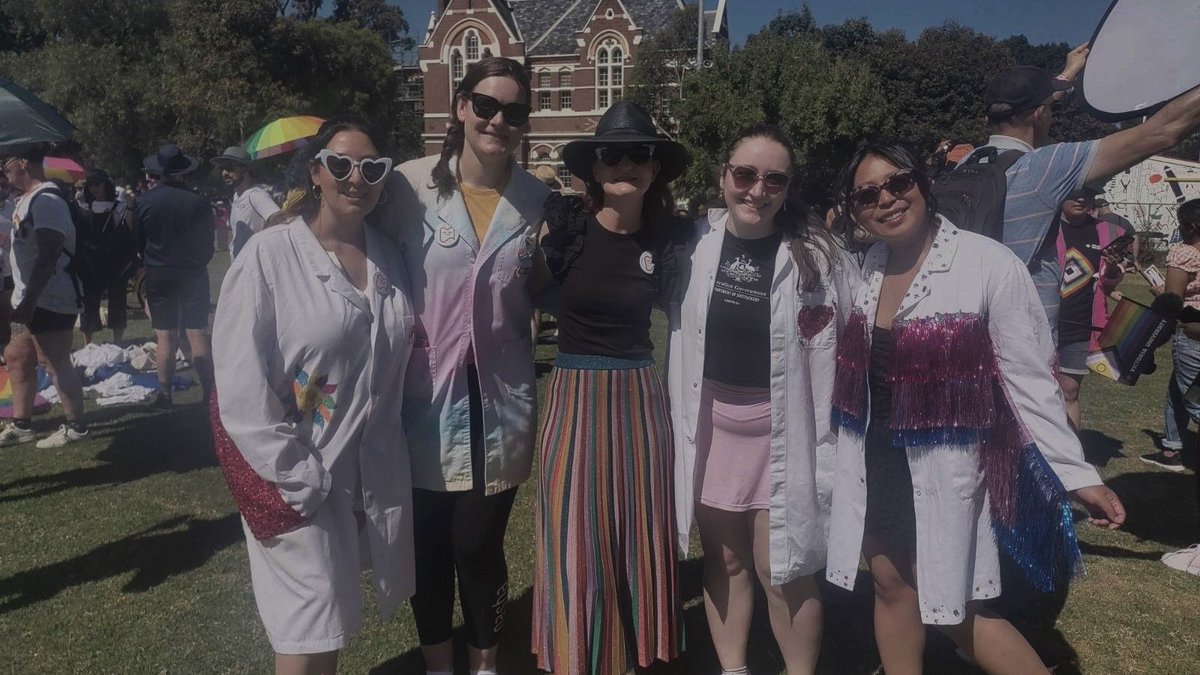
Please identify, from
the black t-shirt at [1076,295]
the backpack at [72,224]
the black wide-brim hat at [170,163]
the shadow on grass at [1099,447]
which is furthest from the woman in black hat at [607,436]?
the black wide-brim hat at [170,163]

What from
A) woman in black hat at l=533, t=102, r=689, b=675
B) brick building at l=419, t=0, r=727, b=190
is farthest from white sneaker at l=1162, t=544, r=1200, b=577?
brick building at l=419, t=0, r=727, b=190

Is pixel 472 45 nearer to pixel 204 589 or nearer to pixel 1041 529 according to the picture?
pixel 204 589

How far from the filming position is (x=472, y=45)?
1772 inches

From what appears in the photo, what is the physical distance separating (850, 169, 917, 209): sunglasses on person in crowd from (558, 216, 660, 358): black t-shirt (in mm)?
767

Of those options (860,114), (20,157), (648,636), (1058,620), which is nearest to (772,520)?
(648,636)

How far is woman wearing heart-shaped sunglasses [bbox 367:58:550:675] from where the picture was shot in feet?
8.83

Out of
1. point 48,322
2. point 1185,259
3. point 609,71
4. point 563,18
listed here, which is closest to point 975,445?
point 1185,259

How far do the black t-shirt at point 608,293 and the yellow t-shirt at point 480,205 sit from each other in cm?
35

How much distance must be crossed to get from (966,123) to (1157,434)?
44.4m

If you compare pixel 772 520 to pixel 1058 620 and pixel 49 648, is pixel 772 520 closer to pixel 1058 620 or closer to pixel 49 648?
pixel 1058 620

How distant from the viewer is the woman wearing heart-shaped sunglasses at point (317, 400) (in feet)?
7.20

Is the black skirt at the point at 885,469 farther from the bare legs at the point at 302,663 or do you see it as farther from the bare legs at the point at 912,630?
the bare legs at the point at 302,663

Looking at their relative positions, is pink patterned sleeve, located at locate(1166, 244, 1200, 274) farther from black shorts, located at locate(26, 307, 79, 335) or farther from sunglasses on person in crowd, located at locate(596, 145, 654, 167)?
black shorts, located at locate(26, 307, 79, 335)

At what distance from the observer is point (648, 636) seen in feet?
9.32
